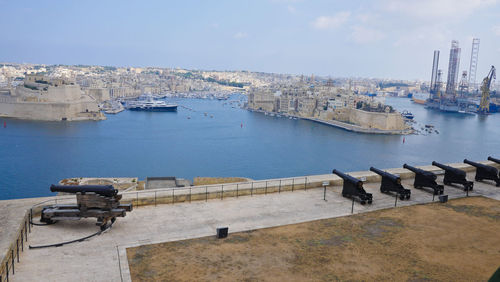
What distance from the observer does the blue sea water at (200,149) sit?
61.6 ft

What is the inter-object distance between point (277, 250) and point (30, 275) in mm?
1934

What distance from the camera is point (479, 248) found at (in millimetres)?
3799

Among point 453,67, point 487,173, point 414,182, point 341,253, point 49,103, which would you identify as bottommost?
point 49,103

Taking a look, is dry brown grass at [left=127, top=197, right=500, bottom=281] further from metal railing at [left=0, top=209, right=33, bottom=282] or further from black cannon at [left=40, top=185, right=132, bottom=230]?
metal railing at [left=0, top=209, right=33, bottom=282]

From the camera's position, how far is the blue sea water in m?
18.8

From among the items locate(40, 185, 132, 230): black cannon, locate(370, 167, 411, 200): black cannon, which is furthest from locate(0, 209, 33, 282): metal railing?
locate(370, 167, 411, 200): black cannon

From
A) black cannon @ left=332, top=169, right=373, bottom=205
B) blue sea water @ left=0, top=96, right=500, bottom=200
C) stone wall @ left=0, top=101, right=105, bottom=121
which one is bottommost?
blue sea water @ left=0, top=96, right=500, bottom=200

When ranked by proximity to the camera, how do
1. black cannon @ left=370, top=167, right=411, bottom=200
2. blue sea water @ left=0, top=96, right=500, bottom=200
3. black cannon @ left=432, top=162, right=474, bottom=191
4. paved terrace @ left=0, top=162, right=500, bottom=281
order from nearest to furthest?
1. paved terrace @ left=0, top=162, right=500, bottom=281
2. black cannon @ left=370, top=167, right=411, bottom=200
3. black cannon @ left=432, top=162, right=474, bottom=191
4. blue sea water @ left=0, top=96, right=500, bottom=200

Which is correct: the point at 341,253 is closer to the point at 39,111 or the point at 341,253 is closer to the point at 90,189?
the point at 90,189

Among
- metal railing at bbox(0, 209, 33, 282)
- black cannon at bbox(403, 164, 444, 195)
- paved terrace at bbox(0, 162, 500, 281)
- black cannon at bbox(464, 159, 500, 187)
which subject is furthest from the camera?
black cannon at bbox(464, 159, 500, 187)

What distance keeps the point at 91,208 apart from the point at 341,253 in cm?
234

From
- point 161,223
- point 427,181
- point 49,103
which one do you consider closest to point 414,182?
point 427,181

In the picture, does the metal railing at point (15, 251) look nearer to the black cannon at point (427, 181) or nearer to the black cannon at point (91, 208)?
the black cannon at point (91, 208)

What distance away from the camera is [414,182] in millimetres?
5914
